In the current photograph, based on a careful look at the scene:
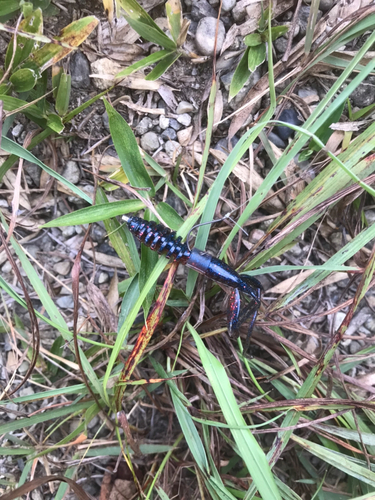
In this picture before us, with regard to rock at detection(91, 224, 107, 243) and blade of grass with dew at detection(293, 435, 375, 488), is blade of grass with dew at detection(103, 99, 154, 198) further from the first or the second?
blade of grass with dew at detection(293, 435, 375, 488)

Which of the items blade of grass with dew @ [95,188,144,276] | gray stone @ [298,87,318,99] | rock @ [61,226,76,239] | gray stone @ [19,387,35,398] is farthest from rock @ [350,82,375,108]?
gray stone @ [19,387,35,398]

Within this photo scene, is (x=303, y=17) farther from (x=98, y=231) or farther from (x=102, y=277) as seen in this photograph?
(x=102, y=277)

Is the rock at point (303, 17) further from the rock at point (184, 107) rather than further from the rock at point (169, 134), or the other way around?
the rock at point (169, 134)

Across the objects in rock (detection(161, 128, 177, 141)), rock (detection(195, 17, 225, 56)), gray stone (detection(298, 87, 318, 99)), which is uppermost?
rock (detection(195, 17, 225, 56))

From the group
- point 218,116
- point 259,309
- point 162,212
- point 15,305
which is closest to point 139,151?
point 162,212

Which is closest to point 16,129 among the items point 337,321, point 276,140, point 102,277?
point 102,277

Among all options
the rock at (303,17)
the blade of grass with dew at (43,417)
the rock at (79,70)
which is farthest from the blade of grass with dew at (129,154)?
the blade of grass with dew at (43,417)

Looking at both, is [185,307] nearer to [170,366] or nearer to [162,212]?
[170,366]
